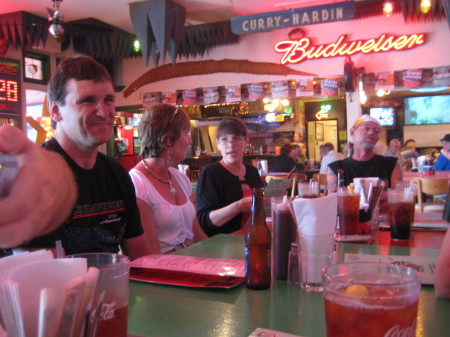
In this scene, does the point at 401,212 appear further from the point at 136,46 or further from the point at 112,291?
the point at 136,46

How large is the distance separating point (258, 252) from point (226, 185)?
1.80 m

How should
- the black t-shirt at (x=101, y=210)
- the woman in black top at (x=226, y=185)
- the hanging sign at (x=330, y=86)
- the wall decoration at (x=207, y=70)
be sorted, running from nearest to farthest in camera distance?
1. the black t-shirt at (x=101, y=210)
2. the woman in black top at (x=226, y=185)
3. the hanging sign at (x=330, y=86)
4. the wall decoration at (x=207, y=70)

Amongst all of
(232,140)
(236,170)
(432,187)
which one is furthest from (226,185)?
(432,187)

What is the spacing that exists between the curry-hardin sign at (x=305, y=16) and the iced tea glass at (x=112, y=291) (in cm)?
483

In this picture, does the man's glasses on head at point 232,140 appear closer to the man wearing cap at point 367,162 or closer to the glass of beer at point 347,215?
the man wearing cap at point 367,162

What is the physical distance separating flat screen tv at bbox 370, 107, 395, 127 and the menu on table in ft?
37.0

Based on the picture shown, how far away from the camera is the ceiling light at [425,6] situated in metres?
5.62

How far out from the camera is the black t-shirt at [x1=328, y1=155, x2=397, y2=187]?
12.5 feet

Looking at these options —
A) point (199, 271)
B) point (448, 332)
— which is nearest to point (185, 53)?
point (199, 271)

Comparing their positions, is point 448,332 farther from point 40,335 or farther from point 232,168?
point 232,168

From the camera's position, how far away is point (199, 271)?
4.42ft

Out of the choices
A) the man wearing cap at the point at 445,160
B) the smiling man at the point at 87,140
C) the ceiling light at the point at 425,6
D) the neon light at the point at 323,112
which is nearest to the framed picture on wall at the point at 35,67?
the smiling man at the point at 87,140

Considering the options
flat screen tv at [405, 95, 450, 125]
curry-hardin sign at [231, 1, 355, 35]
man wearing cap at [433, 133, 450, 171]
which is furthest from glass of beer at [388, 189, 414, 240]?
flat screen tv at [405, 95, 450, 125]

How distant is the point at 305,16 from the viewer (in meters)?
5.01
